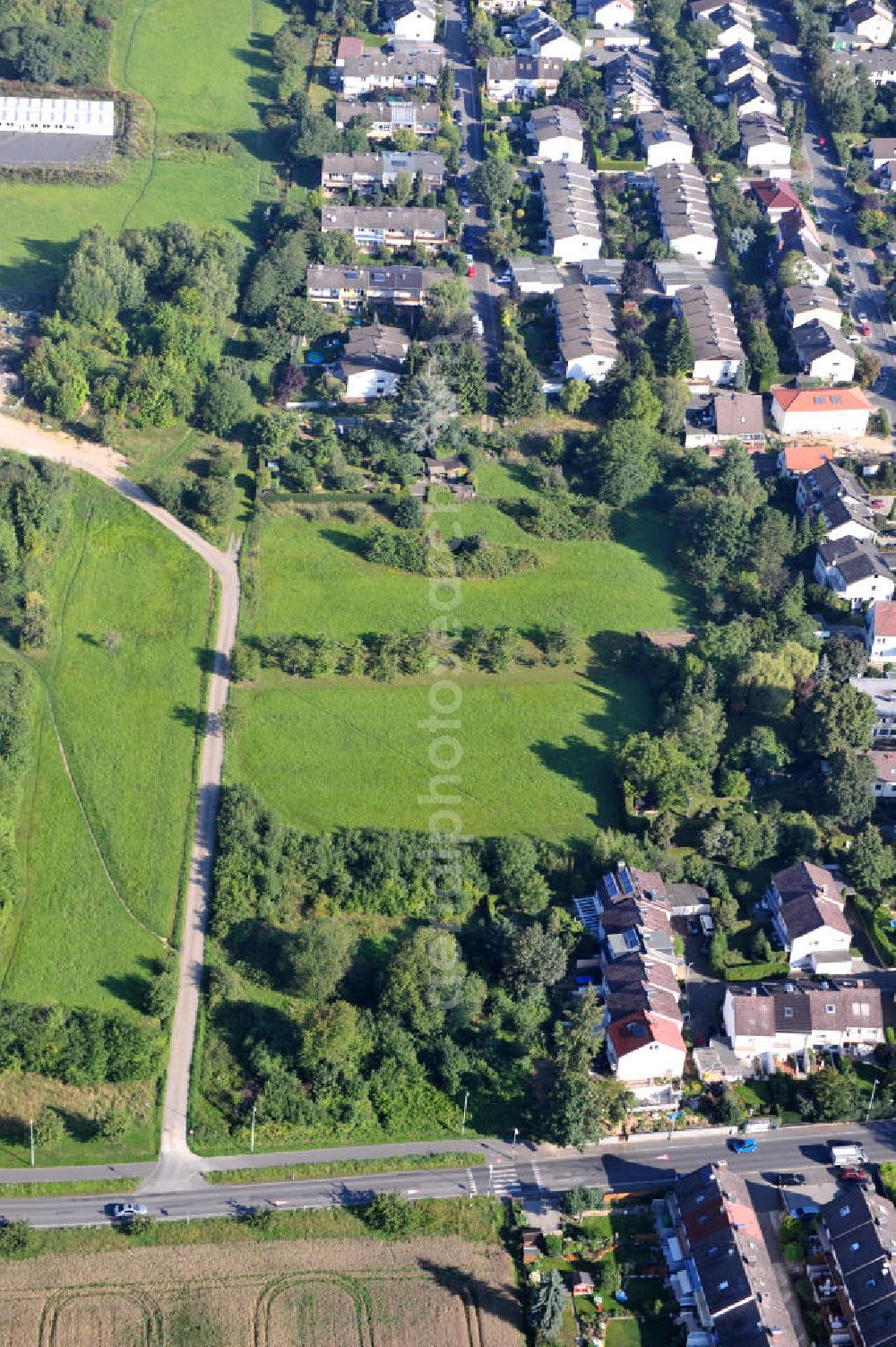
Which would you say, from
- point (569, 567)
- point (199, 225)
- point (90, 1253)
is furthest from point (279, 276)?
point (90, 1253)

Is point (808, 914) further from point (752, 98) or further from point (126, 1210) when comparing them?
point (752, 98)

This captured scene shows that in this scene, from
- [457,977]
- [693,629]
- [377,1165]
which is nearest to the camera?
[377,1165]

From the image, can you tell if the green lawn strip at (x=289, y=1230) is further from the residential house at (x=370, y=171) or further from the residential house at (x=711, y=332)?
the residential house at (x=370, y=171)

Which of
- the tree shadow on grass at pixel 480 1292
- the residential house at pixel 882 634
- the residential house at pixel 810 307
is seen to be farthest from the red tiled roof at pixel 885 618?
the tree shadow on grass at pixel 480 1292

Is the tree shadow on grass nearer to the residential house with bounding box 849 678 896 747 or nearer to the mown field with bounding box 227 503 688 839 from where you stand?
the mown field with bounding box 227 503 688 839

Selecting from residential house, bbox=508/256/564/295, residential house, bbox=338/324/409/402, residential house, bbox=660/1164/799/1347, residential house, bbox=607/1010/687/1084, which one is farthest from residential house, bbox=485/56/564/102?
Result: residential house, bbox=660/1164/799/1347

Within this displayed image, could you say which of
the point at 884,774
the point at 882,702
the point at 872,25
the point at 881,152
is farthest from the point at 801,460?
the point at 872,25

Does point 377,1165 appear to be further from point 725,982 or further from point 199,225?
point 199,225
